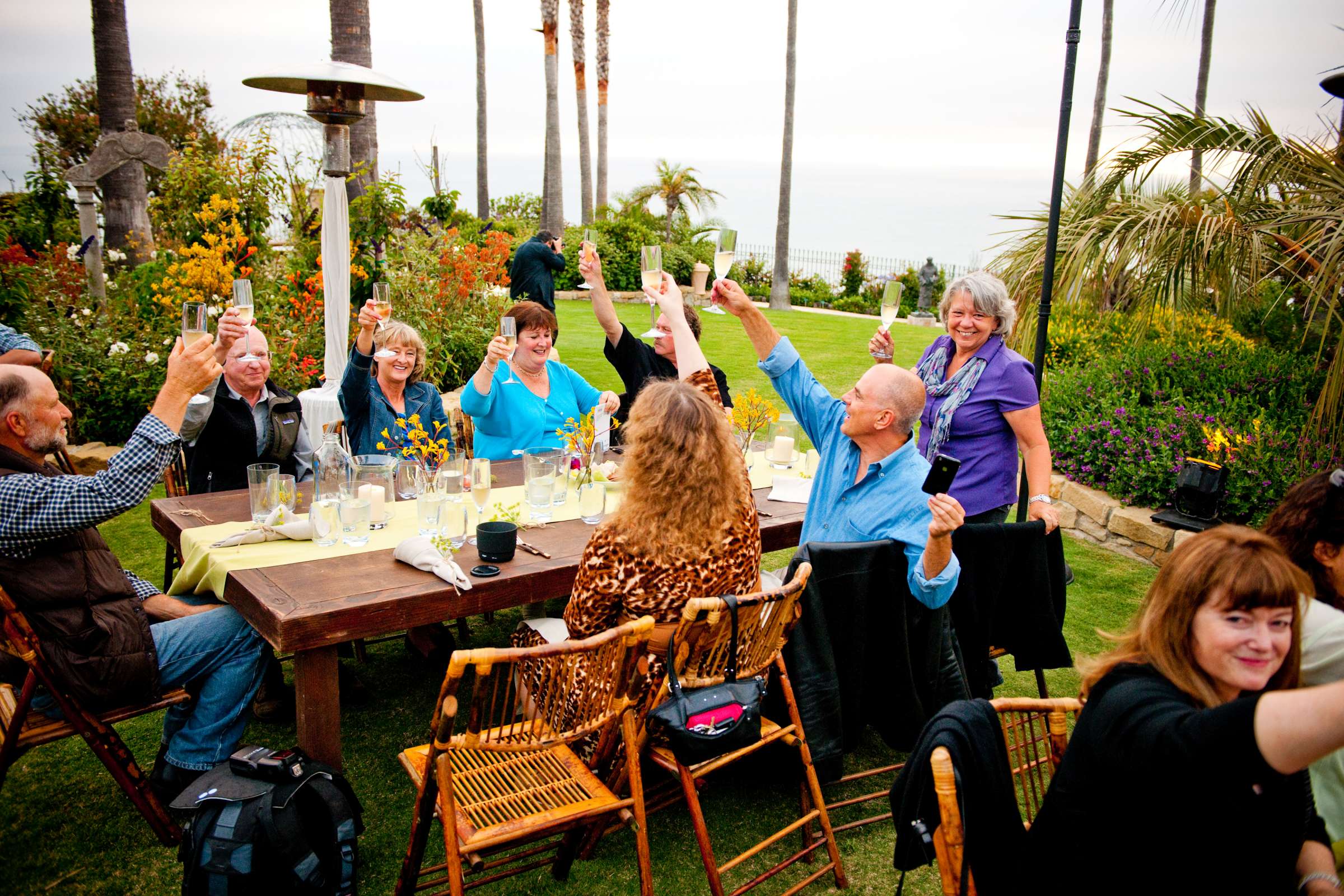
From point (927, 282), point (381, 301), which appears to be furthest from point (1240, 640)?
point (927, 282)

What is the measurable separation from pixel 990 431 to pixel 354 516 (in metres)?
2.42

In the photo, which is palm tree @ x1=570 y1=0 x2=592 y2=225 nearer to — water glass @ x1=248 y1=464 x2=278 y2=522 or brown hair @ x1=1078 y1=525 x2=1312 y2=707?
water glass @ x1=248 y1=464 x2=278 y2=522

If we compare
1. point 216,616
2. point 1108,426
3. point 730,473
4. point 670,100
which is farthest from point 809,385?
point 670,100

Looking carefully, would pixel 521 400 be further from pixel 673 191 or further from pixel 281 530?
pixel 673 191

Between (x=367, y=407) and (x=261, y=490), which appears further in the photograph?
(x=367, y=407)

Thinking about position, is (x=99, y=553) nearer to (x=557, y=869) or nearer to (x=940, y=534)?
(x=557, y=869)

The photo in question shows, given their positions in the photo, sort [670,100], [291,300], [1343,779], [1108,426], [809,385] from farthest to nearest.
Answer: [670,100] < [291,300] < [1108,426] < [809,385] < [1343,779]

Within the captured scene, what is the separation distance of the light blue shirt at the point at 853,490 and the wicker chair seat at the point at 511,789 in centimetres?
111

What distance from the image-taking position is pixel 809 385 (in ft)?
10.5

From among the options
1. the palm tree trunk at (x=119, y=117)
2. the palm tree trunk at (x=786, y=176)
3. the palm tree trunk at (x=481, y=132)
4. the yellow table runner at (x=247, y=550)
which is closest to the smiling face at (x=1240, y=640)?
the yellow table runner at (x=247, y=550)

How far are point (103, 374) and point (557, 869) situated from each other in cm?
571

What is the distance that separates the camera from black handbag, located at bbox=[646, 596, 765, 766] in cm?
216

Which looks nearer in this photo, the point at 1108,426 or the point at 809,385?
the point at 809,385

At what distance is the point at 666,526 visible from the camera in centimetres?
234
